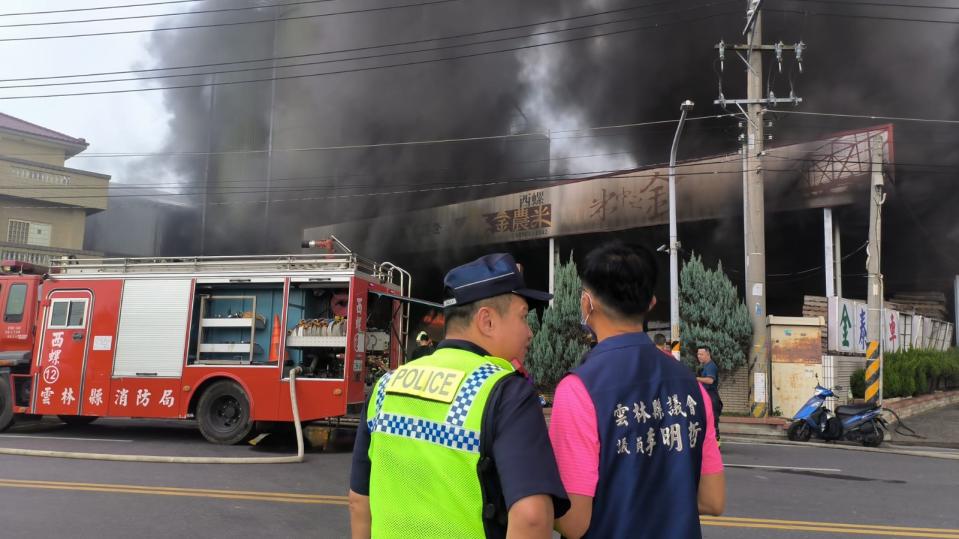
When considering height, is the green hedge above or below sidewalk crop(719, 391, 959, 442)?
above

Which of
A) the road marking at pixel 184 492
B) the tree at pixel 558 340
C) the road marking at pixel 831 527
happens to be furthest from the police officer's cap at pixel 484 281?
the tree at pixel 558 340

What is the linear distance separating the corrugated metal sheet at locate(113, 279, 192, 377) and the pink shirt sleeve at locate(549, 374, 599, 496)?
26.3 feet

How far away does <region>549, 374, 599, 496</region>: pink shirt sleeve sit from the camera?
150 cm

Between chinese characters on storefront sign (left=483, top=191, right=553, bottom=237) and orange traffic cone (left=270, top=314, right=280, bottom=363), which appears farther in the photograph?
chinese characters on storefront sign (left=483, top=191, right=553, bottom=237)

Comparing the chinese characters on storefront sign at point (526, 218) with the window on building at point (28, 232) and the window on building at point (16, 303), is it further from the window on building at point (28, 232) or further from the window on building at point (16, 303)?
the window on building at point (28, 232)

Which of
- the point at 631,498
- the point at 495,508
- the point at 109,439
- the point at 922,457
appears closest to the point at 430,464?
the point at 495,508

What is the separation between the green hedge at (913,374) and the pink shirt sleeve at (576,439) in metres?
13.8

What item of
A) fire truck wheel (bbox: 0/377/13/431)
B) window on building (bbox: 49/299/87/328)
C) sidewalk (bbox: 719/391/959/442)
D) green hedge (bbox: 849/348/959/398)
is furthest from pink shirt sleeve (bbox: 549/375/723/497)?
green hedge (bbox: 849/348/959/398)

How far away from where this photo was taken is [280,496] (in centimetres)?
548

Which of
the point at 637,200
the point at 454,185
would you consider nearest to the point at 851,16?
the point at 637,200

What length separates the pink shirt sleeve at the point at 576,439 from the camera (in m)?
1.50

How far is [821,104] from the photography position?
17.3m

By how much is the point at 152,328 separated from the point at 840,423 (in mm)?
10189

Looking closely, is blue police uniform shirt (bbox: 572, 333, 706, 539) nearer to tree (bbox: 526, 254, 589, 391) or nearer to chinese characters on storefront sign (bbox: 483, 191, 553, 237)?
tree (bbox: 526, 254, 589, 391)
